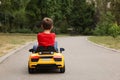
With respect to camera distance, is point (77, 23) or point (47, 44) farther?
point (77, 23)

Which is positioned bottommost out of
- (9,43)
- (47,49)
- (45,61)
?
(9,43)

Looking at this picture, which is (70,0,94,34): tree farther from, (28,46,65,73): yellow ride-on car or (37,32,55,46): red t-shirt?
(28,46,65,73): yellow ride-on car

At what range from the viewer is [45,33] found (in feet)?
42.5

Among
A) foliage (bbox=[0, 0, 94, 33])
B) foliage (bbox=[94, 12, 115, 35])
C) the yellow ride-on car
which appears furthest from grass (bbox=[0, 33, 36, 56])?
foliage (bbox=[94, 12, 115, 35])

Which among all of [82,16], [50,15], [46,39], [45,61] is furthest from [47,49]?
[82,16]

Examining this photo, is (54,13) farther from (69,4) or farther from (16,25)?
(16,25)

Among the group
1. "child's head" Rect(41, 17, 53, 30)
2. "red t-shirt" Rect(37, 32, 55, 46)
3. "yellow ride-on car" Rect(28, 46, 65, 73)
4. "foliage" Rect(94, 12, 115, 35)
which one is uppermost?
"child's head" Rect(41, 17, 53, 30)

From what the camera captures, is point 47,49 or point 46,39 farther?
point 46,39

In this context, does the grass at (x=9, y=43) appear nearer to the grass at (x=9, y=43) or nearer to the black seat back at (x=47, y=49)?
the grass at (x=9, y=43)

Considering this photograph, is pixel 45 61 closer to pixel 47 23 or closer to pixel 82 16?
pixel 47 23

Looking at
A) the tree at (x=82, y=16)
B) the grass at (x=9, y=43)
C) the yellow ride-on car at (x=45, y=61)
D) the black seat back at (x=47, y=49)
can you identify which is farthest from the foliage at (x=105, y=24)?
the yellow ride-on car at (x=45, y=61)

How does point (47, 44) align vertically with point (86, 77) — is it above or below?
above

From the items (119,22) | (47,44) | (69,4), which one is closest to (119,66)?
(47,44)

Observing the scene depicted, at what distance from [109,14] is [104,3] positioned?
9473mm
